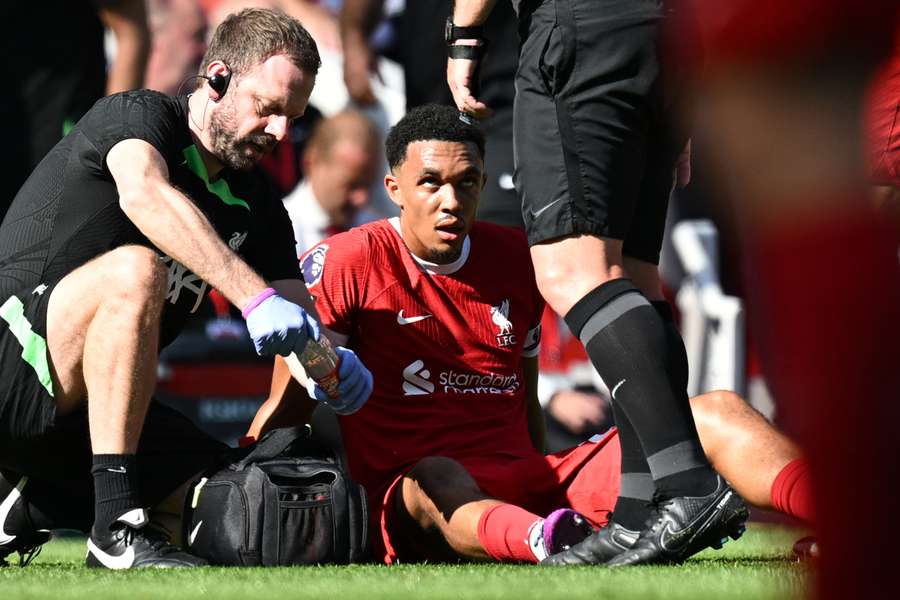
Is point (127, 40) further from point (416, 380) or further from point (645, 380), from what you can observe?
point (645, 380)

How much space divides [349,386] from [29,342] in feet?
2.45

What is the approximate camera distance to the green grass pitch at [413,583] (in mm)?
2086

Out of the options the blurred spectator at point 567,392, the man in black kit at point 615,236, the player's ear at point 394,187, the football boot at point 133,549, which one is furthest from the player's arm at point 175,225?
the blurred spectator at point 567,392

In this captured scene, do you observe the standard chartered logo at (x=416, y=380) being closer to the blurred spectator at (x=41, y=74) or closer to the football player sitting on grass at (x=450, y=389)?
the football player sitting on grass at (x=450, y=389)

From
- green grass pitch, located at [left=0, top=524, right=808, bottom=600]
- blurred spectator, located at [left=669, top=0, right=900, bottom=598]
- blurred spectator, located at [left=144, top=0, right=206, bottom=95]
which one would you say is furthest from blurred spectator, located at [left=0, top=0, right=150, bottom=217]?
blurred spectator, located at [left=669, top=0, right=900, bottom=598]

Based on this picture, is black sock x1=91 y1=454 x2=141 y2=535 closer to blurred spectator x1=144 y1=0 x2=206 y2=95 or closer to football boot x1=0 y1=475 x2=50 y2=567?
football boot x1=0 y1=475 x2=50 y2=567

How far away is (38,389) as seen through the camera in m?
3.08

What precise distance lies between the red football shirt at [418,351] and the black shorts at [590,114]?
82 cm

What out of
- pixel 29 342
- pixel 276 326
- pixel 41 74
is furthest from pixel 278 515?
pixel 41 74

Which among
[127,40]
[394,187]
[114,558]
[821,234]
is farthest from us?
[127,40]

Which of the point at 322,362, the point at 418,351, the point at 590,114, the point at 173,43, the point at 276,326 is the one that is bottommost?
the point at 418,351

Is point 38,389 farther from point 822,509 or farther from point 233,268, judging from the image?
point 822,509

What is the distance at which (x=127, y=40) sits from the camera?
5566 millimetres

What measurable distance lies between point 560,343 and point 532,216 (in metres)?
3.60
